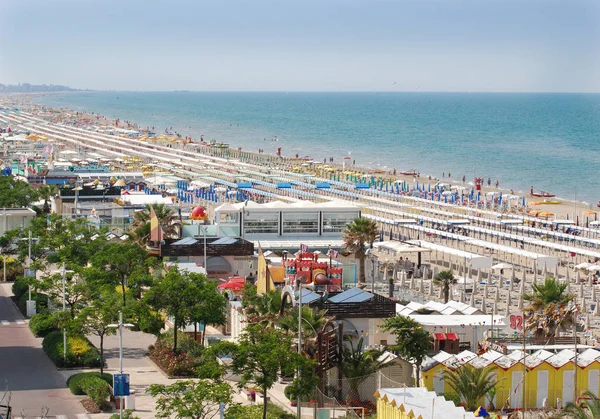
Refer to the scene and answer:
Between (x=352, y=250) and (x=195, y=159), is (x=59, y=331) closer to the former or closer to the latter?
(x=352, y=250)

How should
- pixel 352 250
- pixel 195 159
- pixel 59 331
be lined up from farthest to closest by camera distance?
pixel 195 159 → pixel 352 250 → pixel 59 331

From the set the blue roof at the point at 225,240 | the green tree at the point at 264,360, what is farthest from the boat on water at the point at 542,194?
the green tree at the point at 264,360

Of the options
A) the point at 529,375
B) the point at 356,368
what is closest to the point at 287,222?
the point at 356,368

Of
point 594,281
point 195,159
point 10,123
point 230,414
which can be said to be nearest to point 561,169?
point 195,159

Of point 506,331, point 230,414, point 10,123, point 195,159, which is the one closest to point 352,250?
point 506,331

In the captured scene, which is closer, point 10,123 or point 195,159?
point 195,159

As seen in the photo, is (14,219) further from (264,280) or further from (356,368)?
(356,368)

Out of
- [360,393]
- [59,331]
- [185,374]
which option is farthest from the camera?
[59,331]
